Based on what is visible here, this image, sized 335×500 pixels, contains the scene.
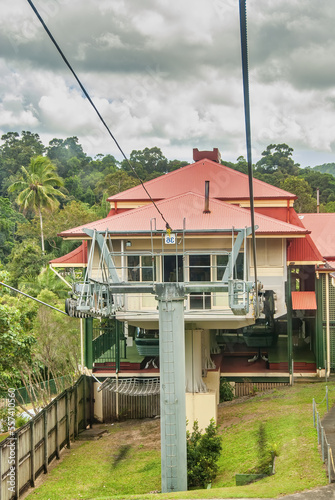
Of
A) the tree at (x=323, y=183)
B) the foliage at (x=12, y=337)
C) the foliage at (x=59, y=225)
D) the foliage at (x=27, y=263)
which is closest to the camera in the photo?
the foliage at (x=12, y=337)

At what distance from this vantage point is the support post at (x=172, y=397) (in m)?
12.3

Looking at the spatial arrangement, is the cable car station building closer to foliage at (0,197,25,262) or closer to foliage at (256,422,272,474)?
foliage at (256,422,272,474)

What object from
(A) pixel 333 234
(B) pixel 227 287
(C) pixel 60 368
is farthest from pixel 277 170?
(B) pixel 227 287

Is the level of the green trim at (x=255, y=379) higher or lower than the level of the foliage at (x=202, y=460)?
higher

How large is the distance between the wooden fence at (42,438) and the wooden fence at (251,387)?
5.83 m

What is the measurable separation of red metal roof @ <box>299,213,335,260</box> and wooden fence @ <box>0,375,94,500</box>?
38.9 feet

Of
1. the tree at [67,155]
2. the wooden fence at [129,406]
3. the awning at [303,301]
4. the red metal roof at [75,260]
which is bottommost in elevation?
the wooden fence at [129,406]

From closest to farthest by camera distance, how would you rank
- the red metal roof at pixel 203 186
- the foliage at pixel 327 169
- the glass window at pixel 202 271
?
the glass window at pixel 202 271 → the red metal roof at pixel 203 186 → the foliage at pixel 327 169

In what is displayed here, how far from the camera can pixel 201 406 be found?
65.3 feet

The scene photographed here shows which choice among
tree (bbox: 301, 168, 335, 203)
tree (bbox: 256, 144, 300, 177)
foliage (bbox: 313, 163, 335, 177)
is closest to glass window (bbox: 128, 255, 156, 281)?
tree (bbox: 256, 144, 300, 177)

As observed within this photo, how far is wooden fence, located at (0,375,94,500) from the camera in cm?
1357

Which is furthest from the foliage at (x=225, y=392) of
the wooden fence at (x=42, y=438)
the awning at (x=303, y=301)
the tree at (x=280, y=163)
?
the tree at (x=280, y=163)

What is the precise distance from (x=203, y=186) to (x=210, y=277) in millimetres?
6561

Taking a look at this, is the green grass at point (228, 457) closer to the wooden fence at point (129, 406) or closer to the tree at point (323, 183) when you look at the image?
the wooden fence at point (129, 406)
